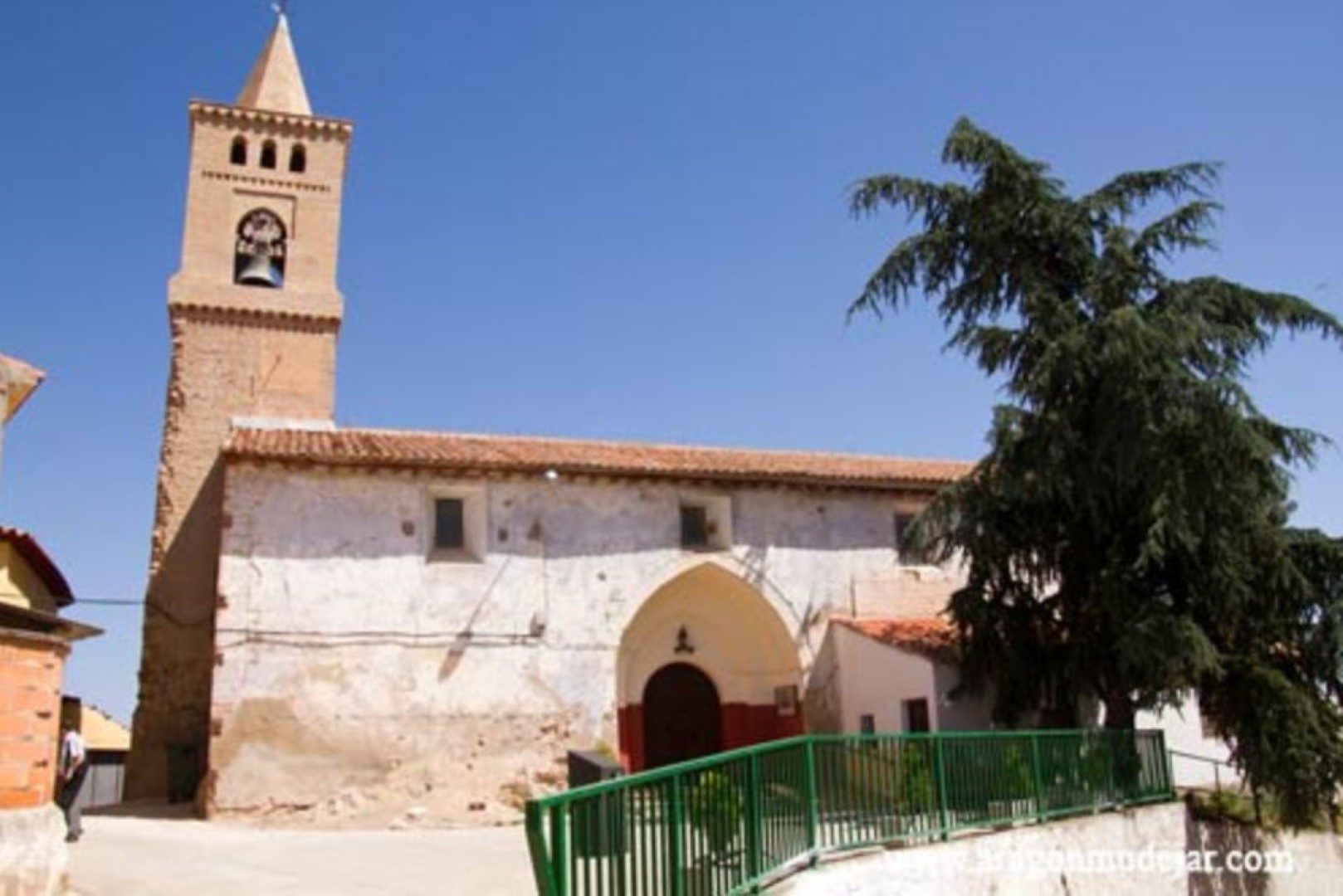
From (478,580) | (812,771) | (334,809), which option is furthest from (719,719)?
(812,771)

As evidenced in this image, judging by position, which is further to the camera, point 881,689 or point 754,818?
point 881,689

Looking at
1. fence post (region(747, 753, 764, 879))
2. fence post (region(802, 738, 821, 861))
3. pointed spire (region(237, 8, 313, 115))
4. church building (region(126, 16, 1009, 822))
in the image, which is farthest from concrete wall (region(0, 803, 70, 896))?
pointed spire (region(237, 8, 313, 115))

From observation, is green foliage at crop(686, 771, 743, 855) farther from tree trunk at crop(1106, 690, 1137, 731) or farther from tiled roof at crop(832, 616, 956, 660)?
tiled roof at crop(832, 616, 956, 660)

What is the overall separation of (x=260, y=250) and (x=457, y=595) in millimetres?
11191

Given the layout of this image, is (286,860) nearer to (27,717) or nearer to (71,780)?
(71,780)

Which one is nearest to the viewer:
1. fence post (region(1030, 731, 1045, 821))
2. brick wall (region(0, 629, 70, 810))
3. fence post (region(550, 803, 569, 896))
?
fence post (region(550, 803, 569, 896))

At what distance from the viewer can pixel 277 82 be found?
27.6 metres

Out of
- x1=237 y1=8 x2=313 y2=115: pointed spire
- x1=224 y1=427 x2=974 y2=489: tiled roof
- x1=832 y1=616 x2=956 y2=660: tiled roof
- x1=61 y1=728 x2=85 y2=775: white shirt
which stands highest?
x1=237 y1=8 x2=313 y2=115: pointed spire

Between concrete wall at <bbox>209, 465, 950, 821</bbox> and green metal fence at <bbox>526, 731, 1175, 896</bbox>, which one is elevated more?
concrete wall at <bbox>209, 465, 950, 821</bbox>

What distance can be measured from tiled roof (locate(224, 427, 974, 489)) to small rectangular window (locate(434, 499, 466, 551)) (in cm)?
76

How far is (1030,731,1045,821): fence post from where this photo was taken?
13.1 metres

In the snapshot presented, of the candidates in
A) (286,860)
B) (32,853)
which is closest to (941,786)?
(286,860)

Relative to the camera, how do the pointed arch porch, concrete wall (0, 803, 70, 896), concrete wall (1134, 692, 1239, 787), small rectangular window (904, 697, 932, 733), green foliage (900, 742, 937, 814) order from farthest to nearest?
1. the pointed arch porch
2. concrete wall (1134, 692, 1239, 787)
3. small rectangular window (904, 697, 932, 733)
4. green foliage (900, 742, 937, 814)
5. concrete wall (0, 803, 70, 896)

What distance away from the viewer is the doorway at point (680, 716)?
21.3m
